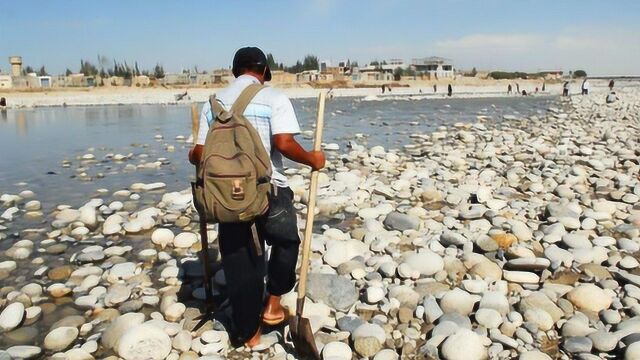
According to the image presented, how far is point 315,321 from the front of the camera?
145 inches

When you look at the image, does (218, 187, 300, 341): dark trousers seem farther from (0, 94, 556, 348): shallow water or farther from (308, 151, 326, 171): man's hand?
(0, 94, 556, 348): shallow water

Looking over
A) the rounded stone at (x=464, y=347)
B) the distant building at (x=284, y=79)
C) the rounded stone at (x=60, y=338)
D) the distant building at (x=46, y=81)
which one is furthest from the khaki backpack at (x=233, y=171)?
the distant building at (x=46, y=81)

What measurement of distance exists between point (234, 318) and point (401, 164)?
7889 millimetres

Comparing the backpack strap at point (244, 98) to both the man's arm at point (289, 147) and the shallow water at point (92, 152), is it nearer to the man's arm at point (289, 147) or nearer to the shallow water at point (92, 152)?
the man's arm at point (289, 147)

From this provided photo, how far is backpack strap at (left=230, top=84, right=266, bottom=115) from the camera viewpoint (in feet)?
9.83

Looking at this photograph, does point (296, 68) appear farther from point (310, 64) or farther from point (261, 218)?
point (261, 218)

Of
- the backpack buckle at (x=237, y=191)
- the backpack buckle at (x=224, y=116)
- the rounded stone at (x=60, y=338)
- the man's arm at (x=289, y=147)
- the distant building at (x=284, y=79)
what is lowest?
the rounded stone at (x=60, y=338)

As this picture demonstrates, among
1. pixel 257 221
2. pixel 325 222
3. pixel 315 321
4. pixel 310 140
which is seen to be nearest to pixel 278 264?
pixel 257 221

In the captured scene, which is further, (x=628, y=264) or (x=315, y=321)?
(x=628, y=264)

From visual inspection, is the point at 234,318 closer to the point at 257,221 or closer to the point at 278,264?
the point at 278,264

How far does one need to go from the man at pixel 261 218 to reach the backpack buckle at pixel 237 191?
30 centimetres

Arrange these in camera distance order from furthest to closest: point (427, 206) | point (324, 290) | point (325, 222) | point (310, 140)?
point (310, 140) < point (427, 206) < point (325, 222) < point (324, 290)

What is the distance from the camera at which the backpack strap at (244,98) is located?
9.83 ft

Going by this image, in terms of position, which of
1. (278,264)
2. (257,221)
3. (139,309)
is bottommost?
(139,309)
